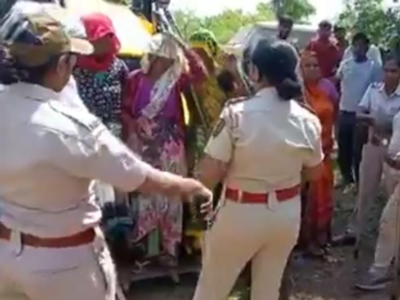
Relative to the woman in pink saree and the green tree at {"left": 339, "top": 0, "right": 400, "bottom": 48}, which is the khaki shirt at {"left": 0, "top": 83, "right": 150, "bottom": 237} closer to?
the woman in pink saree

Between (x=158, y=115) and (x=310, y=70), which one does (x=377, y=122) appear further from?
(x=158, y=115)

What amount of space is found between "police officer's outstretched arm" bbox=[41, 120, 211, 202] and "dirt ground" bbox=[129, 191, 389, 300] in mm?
3271

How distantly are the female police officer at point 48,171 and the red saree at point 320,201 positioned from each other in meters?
4.33

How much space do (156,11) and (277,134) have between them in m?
3.68

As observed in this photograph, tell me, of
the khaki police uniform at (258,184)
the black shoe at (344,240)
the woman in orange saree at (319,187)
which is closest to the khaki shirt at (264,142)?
the khaki police uniform at (258,184)

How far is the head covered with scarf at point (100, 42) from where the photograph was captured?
571 cm

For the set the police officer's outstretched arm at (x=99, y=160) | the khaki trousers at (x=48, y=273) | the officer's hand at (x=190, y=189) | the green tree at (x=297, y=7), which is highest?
the police officer's outstretched arm at (x=99, y=160)

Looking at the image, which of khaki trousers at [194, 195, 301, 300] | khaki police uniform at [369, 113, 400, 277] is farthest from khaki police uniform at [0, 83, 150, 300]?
khaki police uniform at [369, 113, 400, 277]

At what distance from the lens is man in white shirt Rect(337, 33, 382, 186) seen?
10242mm

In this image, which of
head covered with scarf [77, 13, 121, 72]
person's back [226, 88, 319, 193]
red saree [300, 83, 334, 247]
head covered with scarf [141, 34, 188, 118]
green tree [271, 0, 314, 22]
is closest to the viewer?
person's back [226, 88, 319, 193]

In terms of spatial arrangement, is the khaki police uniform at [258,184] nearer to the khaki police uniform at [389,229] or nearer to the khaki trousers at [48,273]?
the khaki trousers at [48,273]

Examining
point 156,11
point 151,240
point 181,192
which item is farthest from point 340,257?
point 181,192

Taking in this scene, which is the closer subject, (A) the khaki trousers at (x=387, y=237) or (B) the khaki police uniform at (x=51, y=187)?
(B) the khaki police uniform at (x=51, y=187)

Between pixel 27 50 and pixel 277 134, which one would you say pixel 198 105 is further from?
pixel 27 50
